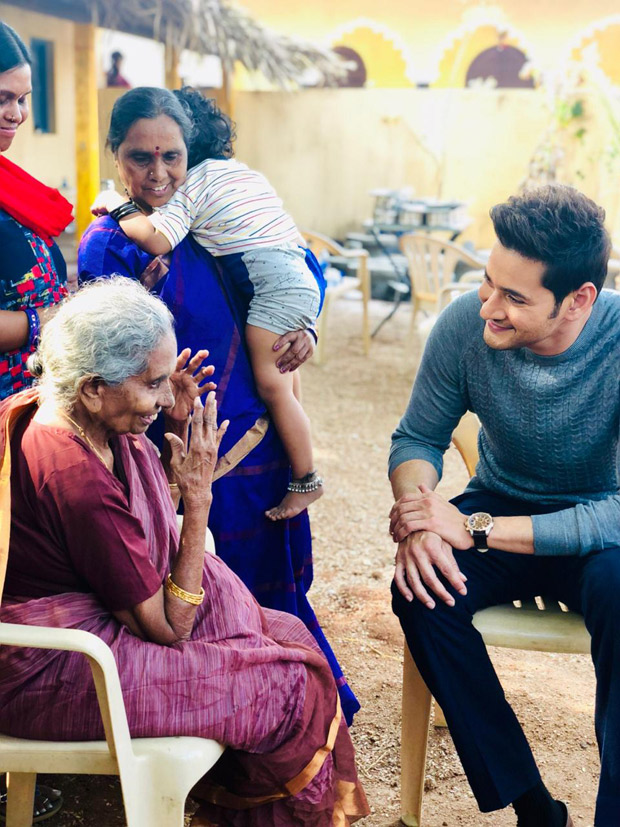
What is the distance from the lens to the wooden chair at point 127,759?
1.72m

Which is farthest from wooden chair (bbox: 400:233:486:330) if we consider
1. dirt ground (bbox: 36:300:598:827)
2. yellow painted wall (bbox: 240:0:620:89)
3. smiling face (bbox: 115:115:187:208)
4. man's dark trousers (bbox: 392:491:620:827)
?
yellow painted wall (bbox: 240:0:620:89)

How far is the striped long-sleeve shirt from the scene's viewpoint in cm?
238

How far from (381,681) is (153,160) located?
1.83m

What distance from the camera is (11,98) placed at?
2.29 metres

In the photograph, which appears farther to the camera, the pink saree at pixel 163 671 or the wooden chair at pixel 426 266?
the wooden chair at pixel 426 266

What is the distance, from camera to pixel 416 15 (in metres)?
14.1

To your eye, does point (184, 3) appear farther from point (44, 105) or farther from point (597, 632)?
point (597, 632)

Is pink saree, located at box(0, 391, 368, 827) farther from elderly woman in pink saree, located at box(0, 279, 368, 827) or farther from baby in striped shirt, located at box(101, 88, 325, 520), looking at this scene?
baby in striped shirt, located at box(101, 88, 325, 520)

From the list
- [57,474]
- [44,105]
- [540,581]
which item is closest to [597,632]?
[540,581]

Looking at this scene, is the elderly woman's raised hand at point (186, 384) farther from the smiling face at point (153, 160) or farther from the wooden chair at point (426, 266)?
the wooden chair at point (426, 266)

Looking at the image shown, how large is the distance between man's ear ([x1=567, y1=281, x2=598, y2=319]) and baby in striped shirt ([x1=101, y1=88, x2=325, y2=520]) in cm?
71

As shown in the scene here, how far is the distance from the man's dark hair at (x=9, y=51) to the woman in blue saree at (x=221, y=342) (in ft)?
0.86

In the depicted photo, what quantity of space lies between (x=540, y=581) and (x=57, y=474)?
125cm

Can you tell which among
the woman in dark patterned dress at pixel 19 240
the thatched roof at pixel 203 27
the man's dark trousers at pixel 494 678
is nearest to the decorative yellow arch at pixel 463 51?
the thatched roof at pixel 203 27
